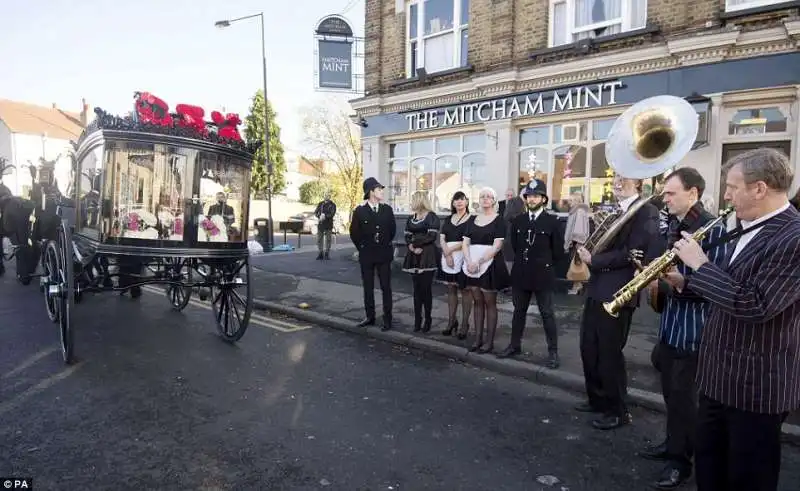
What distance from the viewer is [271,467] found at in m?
3.42

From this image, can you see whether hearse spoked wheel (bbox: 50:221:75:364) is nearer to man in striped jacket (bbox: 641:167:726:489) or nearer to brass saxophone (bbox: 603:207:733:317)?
brass saxophone (bbox: 603:207:733:317)

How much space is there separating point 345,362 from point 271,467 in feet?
7.98

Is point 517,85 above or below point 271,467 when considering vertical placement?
above

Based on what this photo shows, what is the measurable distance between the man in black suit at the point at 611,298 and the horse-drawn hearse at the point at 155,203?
12.5ft

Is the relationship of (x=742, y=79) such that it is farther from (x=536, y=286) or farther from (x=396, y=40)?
(x=396, y=40)

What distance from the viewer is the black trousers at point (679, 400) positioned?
10.6ft

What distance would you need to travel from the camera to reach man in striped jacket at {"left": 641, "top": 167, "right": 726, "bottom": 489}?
313 centimetres

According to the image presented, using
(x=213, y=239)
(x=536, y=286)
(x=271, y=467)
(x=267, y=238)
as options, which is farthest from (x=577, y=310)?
(x=267, y=238)

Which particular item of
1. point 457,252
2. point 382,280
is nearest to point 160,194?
point 382,280

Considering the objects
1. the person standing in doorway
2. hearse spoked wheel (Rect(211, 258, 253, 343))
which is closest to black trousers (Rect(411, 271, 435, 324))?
hearse spoked wheel (Rect(211, 258, 253, 343))

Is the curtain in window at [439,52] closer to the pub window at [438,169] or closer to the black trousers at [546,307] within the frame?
the pub window at [438,169]

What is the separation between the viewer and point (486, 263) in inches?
233

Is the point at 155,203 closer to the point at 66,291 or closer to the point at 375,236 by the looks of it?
the point at 66,291

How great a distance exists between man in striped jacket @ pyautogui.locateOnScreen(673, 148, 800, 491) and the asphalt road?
1254 mm
